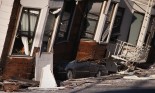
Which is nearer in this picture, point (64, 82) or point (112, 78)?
point (64, 82)

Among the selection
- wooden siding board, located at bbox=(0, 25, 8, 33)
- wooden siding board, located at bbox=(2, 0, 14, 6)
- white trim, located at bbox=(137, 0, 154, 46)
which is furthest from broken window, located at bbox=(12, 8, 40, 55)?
white trim, located at bbox=(137, 0, 154, 46)

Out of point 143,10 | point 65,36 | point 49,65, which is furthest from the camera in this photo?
point 143,10

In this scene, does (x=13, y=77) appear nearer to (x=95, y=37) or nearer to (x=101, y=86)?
(x=101, y=86)

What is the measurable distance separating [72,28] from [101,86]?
397 centimetres

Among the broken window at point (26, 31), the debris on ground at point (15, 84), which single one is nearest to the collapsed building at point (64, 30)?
the broken window at point (26, 31)

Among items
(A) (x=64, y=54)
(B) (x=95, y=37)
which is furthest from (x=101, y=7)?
(A) (x=64, y=54)

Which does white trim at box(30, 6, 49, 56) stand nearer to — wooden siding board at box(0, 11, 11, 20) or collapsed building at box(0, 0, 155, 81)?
collapsed building at box(0, 0, 155, 81)

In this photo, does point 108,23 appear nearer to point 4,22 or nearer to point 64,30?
point 64,30

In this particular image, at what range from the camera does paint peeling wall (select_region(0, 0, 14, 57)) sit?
18078 millimetres

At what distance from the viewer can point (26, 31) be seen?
1897 centimetres

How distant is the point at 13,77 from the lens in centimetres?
1855

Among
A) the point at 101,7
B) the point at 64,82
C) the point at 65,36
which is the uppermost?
the point at 101,7

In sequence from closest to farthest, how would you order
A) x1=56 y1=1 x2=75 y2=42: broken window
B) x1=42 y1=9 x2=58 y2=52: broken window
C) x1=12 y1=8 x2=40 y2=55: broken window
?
x1=12 y1=8 x2=40 y2=55: broken window → x1=42 y1=9 x2=58 y2=52: broken window → x1=56 y1=1 x2=75 y2=42: broken window

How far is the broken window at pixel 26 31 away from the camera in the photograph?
18.8 metres
